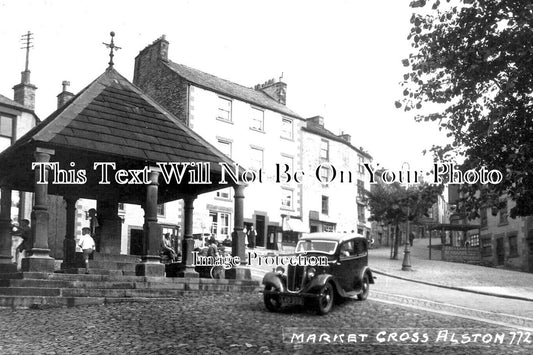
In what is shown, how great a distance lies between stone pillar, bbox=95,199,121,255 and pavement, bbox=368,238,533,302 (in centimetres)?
1438

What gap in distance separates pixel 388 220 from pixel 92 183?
2504 centimetres

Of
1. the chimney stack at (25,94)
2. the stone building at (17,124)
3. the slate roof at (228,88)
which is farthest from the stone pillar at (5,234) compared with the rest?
the slate roof at (228,88)

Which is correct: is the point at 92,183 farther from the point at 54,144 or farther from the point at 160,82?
the point at 160,82

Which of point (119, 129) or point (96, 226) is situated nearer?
point (119, 129)

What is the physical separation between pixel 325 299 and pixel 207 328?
3551 mm

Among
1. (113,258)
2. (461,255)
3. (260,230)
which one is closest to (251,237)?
(260,230)

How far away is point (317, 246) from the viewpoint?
15164 mm

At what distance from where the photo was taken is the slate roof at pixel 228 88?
4166 centimetres

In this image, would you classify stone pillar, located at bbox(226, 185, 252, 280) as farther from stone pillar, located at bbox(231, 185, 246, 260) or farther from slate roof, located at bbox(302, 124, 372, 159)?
slate roof, located at bbox(302, 124, 372, 159)

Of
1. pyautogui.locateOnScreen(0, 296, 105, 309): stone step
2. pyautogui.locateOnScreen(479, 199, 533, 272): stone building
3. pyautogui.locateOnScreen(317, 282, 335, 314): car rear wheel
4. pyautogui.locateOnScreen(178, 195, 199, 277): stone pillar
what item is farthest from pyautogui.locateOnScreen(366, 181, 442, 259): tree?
pyautogui.locateOnScreen(0, 296, 105, 309): stone step

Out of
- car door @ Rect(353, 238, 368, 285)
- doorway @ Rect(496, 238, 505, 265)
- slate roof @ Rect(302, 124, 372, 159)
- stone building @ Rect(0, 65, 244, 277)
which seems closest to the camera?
stone building @ Rect(0, 65, 244, 277)

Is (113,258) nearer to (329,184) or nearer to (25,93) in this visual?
(25,93)

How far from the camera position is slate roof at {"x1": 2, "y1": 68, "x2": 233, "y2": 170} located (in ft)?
48.8

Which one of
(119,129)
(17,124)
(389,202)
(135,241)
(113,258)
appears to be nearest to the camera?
(119,129)
